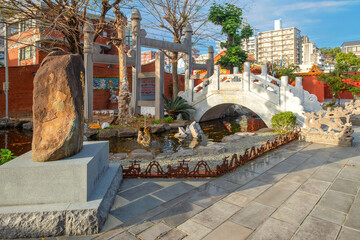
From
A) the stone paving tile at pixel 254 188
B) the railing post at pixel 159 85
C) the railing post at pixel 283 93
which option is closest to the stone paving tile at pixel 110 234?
the stone paving tile at pixel 254 188

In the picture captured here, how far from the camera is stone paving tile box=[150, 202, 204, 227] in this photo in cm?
321

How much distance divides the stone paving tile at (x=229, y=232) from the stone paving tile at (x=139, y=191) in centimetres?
148

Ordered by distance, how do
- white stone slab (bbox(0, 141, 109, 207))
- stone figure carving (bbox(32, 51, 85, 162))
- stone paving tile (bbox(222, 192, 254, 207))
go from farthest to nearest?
stone paving tile (bbox(222, 192, 254, 207)) → stone figure carving (bbox(32, 51, 85, 162)) → white stone slab (bbox(0, 141, 109, 207))

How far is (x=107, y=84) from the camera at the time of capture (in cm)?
1945

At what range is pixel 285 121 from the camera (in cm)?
1056

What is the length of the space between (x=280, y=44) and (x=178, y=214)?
79098mm

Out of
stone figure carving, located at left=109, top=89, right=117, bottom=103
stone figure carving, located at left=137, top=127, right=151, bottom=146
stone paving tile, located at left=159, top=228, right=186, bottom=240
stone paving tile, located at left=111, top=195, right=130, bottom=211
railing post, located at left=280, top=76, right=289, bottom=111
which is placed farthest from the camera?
stone figure carving, located at left=109, top=89, right=117, bottom=103

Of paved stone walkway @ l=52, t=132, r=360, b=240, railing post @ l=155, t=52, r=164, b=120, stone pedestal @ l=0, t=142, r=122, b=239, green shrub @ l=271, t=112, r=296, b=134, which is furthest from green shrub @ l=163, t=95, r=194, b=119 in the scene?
stone pedestal @ l=0, t=142, r=122, b=239

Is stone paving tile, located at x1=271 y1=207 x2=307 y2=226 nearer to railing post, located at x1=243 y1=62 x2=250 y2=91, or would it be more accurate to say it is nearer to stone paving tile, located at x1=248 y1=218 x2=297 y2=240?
stone paving tile, located at x1=248 y1=218 x2=297 y2=240

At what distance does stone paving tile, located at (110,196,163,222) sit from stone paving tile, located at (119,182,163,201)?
0.16 metres

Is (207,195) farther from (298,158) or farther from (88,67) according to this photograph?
(88,67)

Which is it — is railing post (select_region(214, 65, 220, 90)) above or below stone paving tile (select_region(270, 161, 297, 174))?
above

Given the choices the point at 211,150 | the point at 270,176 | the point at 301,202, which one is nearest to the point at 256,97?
the point at 211,150

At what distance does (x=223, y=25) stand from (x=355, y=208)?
17544 mm
